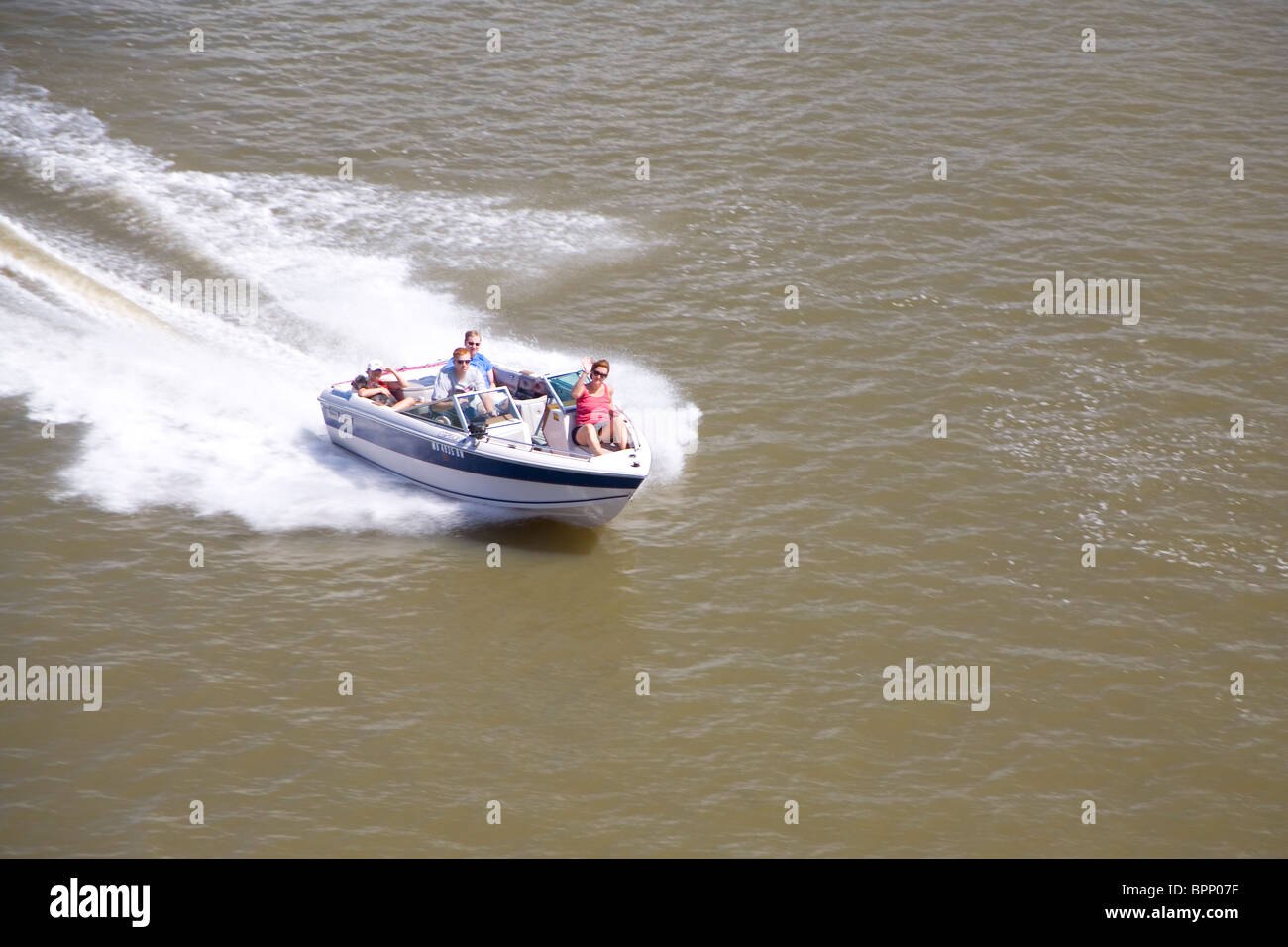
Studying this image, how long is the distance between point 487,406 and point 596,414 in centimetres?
163

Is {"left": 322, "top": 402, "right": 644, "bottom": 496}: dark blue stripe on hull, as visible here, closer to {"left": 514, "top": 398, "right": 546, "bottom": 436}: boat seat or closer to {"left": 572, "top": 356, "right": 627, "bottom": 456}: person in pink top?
{"left": 572, "top": 356, "right": 627, "bottom": 456}: person in pink top

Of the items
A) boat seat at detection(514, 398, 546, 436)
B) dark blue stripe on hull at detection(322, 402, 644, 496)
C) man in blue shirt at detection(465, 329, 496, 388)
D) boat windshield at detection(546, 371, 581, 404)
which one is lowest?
dark blue stripe on hull at detection(322, 402, 644, 496)

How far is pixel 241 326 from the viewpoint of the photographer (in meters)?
22.9

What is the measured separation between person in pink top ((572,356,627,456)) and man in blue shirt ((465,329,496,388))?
1.53 metres

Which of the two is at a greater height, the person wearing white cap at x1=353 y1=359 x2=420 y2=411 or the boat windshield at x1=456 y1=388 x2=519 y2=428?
the person wearing white cap at x1=353 y1=359 x2=420 y2=411

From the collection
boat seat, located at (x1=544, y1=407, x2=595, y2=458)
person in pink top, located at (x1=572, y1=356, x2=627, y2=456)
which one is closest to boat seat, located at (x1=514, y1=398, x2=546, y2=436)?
boat seat, located at (x1=544, y1=407, x2=595, y2=458)

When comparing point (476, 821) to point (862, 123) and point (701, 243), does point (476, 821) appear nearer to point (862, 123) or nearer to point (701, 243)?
point (701, 243)

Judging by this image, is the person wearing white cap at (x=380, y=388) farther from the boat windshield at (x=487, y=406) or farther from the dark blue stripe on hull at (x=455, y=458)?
the boat windshield at (x=487, y=406)

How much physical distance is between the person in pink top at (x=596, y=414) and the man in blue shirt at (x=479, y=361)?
5.03 ft

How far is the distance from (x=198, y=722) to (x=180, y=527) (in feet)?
12.6

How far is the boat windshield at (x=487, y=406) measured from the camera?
1903cm

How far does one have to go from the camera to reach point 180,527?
18.5 m

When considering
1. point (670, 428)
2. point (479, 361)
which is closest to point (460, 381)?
point (479, 361)

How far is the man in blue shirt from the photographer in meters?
19.4
